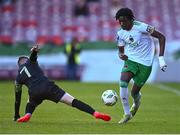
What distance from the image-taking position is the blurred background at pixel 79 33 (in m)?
32.5

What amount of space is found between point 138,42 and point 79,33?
2098cm

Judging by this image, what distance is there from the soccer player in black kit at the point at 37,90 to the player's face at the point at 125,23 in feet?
→ 5.39

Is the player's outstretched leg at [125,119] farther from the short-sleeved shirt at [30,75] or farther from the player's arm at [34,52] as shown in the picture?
the player's arm at [34,52]

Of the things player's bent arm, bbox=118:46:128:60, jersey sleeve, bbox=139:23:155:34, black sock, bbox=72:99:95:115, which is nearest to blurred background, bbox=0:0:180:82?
player's bent arm, bbox=118:46:128:60

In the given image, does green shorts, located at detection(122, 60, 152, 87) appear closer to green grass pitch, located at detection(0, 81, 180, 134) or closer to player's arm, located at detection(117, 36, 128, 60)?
player's arm, located at detection(117, 36, 128, 60)

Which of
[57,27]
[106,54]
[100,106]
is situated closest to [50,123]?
[100,106]

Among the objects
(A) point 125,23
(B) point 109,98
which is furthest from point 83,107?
(A) point 125,23

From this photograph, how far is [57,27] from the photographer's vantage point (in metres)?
36.0

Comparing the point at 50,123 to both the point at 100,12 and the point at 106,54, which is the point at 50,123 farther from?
the point at 100,12

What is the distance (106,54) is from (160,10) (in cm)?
576

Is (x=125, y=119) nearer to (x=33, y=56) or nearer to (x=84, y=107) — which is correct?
(x=84, y=107)

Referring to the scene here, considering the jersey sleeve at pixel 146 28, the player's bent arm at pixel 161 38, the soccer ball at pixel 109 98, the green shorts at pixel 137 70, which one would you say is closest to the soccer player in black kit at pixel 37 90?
the soccer ball at pixel 109 98

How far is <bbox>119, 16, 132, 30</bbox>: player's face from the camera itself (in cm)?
1422

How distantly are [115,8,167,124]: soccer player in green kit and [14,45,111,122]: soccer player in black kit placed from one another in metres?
0.64
